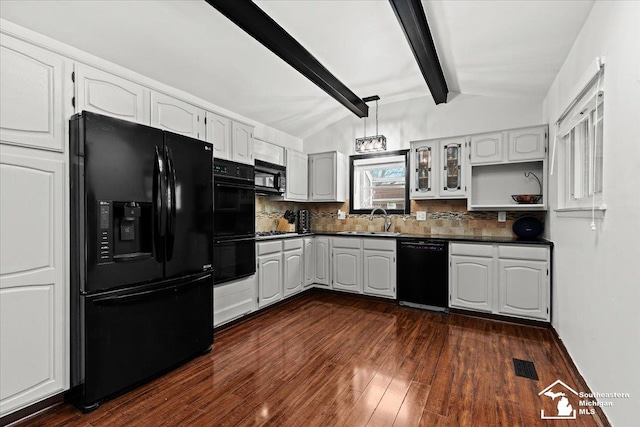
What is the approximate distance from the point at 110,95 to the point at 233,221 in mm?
1477

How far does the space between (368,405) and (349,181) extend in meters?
3.53

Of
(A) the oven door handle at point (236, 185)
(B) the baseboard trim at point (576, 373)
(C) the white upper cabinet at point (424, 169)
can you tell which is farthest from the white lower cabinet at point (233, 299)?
(B) the baseboard trim at point (576, 373)

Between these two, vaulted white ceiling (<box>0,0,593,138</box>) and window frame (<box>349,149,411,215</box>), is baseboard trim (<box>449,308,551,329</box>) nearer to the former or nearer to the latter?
window frame (<box>349,149,411,215</box>)

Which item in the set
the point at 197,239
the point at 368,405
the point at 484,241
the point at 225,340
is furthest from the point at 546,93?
the point at 225,340

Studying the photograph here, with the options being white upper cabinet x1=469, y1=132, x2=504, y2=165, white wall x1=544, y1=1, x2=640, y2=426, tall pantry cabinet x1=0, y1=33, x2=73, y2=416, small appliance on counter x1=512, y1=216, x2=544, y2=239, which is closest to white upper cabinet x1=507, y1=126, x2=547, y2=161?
white upper cabinet x1=469, y1=132, x2=504, y2=165

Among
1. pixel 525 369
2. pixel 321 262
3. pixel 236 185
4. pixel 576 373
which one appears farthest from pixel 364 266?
pixel 576 373

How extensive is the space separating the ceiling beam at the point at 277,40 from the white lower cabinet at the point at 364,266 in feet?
6.19

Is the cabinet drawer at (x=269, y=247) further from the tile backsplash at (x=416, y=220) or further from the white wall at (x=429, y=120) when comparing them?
the white wall at (x=429, y=120)

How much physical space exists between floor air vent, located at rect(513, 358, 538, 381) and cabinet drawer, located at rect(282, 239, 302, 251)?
2.62 meters

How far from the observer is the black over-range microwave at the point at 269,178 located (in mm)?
3898

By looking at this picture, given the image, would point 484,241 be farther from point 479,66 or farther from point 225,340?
point 225,340

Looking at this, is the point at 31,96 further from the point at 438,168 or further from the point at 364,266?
the point at 438,168

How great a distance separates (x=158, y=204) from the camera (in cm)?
224

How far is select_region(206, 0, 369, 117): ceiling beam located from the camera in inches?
90.3
